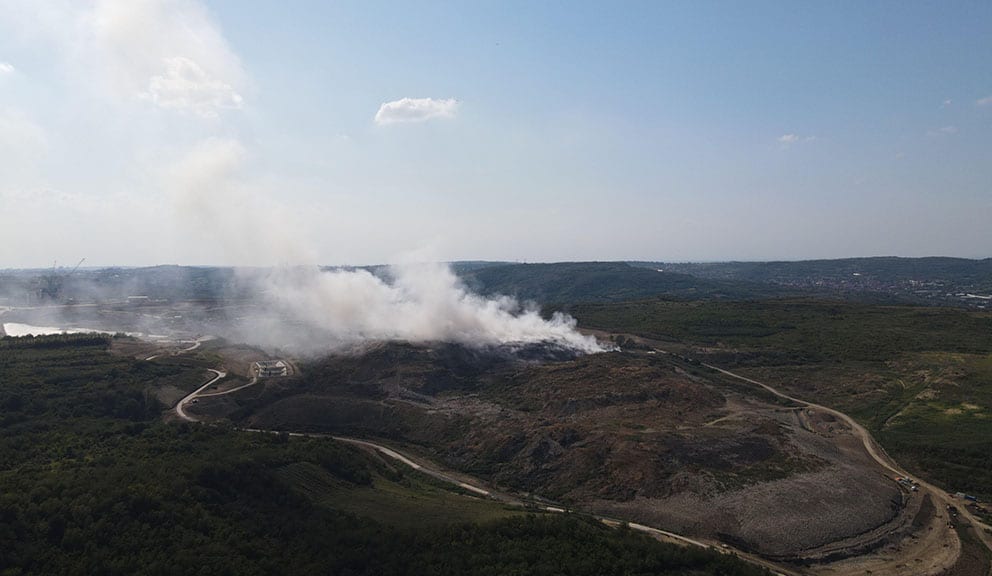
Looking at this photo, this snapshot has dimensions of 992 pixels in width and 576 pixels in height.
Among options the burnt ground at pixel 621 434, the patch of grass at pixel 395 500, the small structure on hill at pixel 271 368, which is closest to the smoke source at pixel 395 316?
the small structure on hill at pixel 271 368

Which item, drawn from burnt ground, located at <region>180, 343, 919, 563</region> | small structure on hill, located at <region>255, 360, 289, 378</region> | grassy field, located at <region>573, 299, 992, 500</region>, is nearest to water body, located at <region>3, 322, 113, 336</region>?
small structure on hill, located at <region>255, 360, 289, 378</region>

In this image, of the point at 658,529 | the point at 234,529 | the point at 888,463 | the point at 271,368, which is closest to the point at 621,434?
the point at 658,529

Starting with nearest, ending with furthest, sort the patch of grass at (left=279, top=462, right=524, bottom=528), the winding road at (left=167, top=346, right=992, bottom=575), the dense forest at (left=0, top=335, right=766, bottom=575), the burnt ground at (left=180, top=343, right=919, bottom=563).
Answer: the dense forest at (left=0, top=335, right=766, bottom=575) → the winding road at (left=167, top=346, right=992, bottom=575) → the patch of grass at (left=279, top=462, right=524, bottom=528) → the burnt ground at (left=180, top=343, right=919, bottom=563)

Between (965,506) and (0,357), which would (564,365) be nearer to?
(965,506)

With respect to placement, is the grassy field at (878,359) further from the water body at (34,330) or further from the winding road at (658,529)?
the water body at (34,330)

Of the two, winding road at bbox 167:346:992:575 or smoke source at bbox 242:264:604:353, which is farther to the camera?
smoke source at bbox 242:264:604:353

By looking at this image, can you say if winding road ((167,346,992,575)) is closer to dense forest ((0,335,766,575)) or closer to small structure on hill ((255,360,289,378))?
small structure on hill ((255,360,289,378))

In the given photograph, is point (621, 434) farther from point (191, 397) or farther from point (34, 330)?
point (34, 330)
